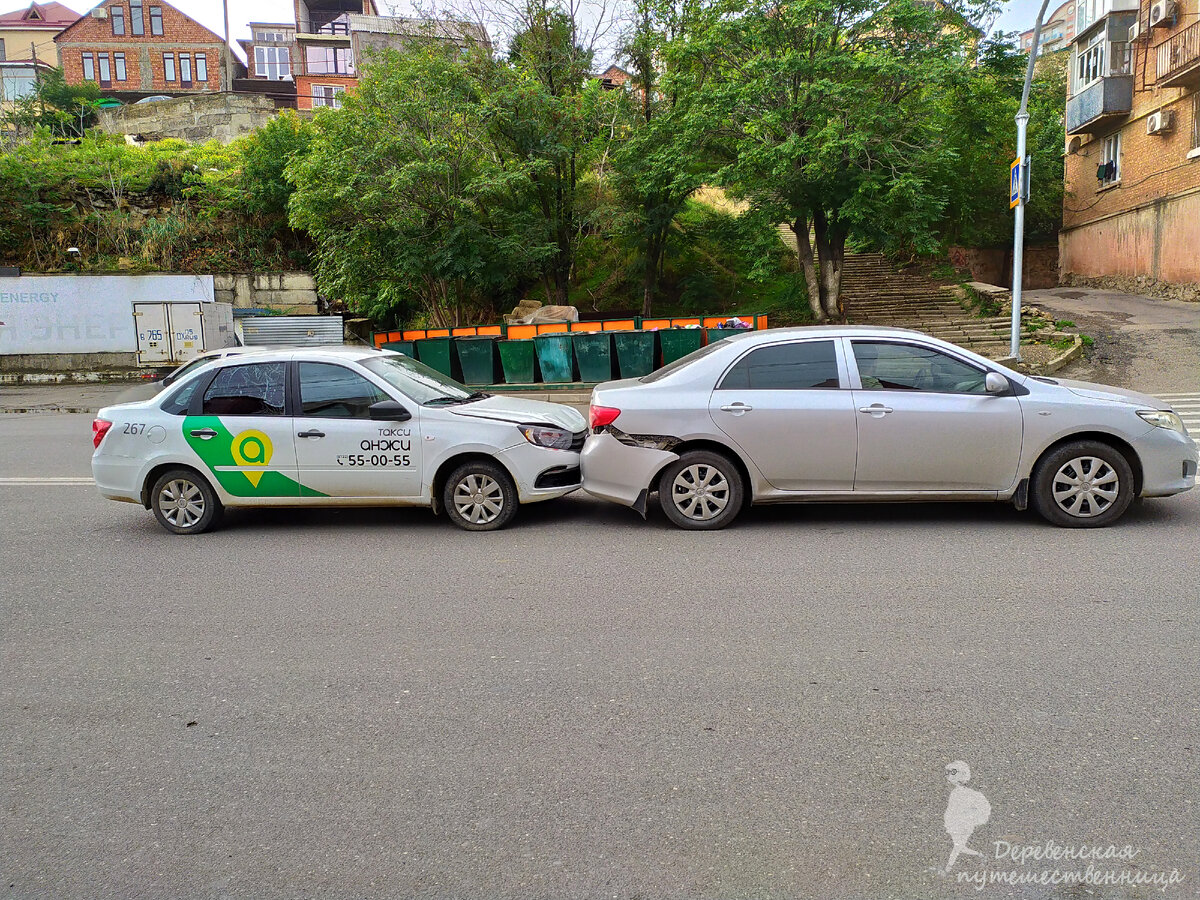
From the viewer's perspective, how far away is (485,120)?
77.2 feet

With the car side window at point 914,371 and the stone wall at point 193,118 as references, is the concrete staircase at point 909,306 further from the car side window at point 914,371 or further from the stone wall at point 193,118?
the stone wall at point 193,118

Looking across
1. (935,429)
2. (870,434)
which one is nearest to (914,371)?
(935,429)

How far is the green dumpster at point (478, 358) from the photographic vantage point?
20.0 metres

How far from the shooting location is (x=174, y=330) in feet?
84.3

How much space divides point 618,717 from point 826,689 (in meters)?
0.98

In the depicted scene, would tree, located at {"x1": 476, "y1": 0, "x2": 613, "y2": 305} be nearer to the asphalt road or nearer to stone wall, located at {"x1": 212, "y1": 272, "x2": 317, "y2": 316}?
stone wall, located at {"x1": 212, "y1": 272, "x2": 317, "y2": 316}

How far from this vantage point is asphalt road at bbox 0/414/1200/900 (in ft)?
9.82

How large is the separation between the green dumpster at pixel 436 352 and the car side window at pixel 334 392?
488 inches

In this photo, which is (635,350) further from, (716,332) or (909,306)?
(909,306)

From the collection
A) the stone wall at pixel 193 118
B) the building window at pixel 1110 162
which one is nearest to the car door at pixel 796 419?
the building window at pixel 1110 162

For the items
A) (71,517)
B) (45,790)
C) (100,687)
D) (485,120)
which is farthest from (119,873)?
(485,120)

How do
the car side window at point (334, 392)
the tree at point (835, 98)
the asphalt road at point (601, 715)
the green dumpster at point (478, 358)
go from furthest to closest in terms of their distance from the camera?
the tree at point (835, 98)
the green dumpster at point (478, 358)
the car side window at point (334, 392)
the asphalt road at point (601, 715)

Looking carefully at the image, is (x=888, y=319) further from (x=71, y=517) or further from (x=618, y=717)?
(x=618, y=717)

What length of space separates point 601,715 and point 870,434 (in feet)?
13.0
